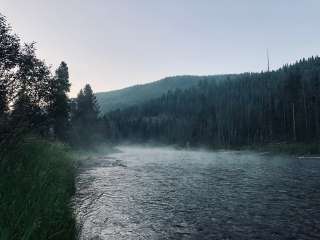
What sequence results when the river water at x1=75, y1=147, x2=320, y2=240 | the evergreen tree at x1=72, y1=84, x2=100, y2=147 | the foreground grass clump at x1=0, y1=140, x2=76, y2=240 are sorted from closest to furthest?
the foreground grass clump at x1=0, y1=140, x2=76, y2=240 → the river water at x1=75, y1=147, x2=320, y2=240 → the evergreen tree at x1=72, y1=84, x2=100, y2=147

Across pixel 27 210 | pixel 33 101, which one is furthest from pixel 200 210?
pixel 33 101

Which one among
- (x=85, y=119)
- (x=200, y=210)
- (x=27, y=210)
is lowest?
(x=200, y=210)

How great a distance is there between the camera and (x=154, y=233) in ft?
50.5

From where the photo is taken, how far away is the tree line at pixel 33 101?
37.3ft

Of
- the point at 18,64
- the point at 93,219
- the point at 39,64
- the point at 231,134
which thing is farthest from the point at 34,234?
the point at 231,134

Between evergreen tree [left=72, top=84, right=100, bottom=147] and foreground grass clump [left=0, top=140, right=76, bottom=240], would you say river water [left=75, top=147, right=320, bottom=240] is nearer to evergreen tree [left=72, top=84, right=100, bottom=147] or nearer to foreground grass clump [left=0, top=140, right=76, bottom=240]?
foreground grass clump [left=0, top=140, right=76, bottom=240]

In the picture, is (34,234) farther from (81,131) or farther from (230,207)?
(81,131)

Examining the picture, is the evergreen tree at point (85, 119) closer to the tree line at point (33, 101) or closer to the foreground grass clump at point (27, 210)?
the tree line at point (33, 101)

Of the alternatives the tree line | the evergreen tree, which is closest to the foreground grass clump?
the tree line

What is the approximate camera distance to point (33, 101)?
4569cm

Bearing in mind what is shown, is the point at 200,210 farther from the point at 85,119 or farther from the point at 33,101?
the point at 85,119

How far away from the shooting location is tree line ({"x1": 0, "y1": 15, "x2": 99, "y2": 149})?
1136cm

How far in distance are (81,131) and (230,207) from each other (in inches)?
2665

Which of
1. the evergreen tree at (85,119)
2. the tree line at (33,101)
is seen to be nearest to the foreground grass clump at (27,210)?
the tree line at (33,101)
